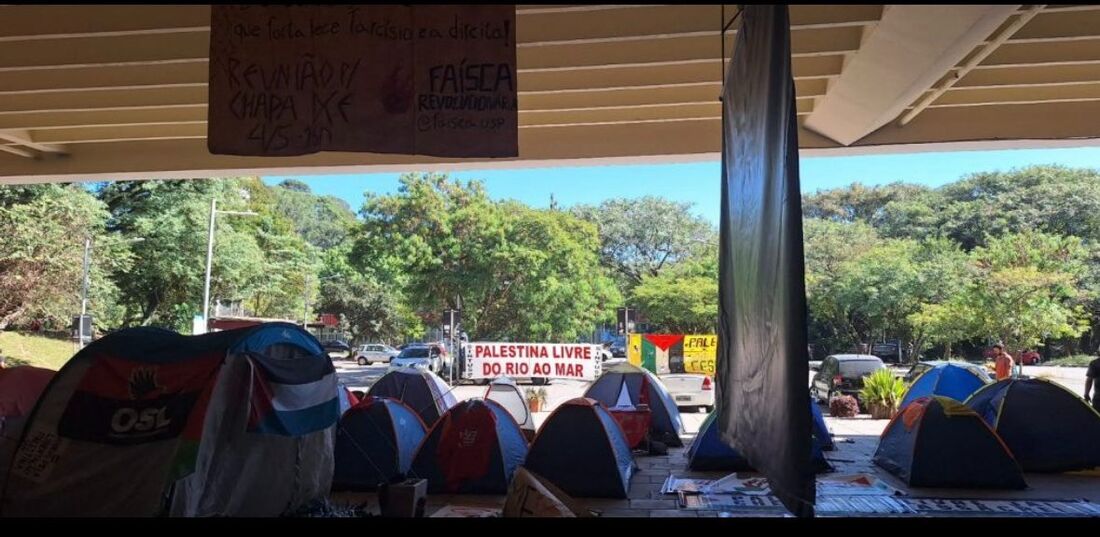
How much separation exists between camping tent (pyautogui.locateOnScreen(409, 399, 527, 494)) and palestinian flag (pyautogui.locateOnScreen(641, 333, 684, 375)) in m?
11.0

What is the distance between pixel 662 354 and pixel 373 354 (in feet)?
88.9

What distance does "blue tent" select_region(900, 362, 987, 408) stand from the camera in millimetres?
13305

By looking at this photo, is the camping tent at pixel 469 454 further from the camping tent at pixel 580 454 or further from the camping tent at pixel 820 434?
the camping tent at pixel 820 434

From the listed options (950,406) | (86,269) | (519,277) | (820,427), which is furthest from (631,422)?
(86,269)

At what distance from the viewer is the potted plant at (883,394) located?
647 inches

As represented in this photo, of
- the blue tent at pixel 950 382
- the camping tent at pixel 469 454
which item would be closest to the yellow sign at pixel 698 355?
the blue tent at pixel 950 382

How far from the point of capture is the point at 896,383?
16.6 m

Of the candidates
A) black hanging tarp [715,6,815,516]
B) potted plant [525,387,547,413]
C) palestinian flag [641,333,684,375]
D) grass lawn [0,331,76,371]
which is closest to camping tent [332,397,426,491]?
black hanging tarp [715,6,815,516]

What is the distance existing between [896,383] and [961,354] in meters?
27.5

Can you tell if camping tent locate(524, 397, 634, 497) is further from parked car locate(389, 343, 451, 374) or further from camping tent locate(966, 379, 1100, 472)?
parked car locate(389, 343, 451, 374)

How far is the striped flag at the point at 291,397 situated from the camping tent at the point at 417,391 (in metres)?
5.04

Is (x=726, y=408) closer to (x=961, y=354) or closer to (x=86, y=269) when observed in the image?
(x=86, y=269)

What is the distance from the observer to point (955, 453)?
30.7ft
